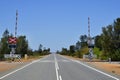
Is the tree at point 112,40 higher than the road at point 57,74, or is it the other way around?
the tree at point 112,40

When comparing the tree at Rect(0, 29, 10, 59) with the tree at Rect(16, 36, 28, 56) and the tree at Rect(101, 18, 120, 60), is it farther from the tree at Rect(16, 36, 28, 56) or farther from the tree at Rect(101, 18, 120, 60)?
the tree at Rect(101, 18, 120, 60)

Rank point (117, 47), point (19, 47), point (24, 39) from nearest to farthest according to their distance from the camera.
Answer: point (117, 47) → point (19, 47) → point (24, 39)

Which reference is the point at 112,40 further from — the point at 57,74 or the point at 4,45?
the point at 4,45

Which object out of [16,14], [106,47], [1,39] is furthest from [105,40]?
[1,39]

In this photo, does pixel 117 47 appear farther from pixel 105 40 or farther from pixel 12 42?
pixel 12 42

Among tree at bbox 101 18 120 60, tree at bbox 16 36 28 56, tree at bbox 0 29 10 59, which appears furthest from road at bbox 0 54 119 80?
tree at bbox 16 36 28 56

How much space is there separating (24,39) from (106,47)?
58.8 metres

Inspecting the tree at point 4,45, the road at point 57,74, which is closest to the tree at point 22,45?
the tree at point 4,45

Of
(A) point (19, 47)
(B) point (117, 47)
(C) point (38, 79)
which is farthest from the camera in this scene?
(A) point (19, 47)

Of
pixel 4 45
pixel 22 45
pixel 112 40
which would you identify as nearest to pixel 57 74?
pixel 112 40

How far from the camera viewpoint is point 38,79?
816 inches

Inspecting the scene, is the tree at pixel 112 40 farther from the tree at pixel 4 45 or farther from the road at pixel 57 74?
the tree at pixel 4 45

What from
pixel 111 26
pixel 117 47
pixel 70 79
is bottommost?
pixel 70 79

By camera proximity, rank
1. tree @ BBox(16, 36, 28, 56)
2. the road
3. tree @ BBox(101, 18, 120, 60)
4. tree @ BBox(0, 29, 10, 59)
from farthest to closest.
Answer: tree @ BBox(16, 36, 28, 56) < tree @ BBox(0, 29, 10, 59) < tree @ BBox(101, 18, 120, 60) < the road
